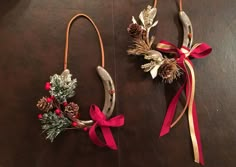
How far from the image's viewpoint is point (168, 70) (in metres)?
0.82

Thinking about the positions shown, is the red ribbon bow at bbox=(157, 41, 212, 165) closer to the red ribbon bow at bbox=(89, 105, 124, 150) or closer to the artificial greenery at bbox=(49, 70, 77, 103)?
the red ribbon bow at bbox=(89, 105, 124, 150)

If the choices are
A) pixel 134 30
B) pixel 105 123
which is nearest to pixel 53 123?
pixel 105 123

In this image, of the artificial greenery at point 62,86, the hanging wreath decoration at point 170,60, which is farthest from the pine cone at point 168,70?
the artificial greenery at point 62,86

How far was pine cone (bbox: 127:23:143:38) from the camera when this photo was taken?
83 centimetres

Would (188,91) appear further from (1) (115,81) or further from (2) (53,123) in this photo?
(2) (53,123)

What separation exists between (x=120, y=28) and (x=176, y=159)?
484 millimetres

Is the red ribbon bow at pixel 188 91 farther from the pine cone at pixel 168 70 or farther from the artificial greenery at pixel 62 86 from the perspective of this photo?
the artificial greenery at pixel 62 86

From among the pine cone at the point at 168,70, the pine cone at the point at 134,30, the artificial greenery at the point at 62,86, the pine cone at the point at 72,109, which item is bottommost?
the pine cone at the point at 72,109

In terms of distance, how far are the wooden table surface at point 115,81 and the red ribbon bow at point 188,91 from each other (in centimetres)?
2

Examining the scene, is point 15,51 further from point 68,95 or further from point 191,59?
point 191,59

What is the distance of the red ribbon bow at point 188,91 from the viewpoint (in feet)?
2.77

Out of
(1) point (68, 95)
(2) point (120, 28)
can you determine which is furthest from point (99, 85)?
(2) point (120, 28)

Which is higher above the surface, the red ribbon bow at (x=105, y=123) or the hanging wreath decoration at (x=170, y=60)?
the hanging wreath decoration at (x=170, y=60)

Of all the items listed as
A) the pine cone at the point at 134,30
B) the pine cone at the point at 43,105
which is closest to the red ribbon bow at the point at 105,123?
the pine cone at the point at 43,105
